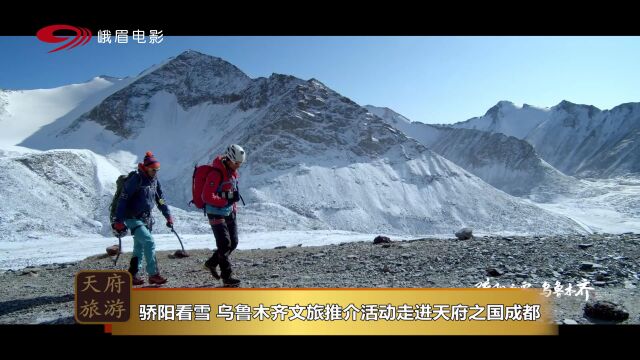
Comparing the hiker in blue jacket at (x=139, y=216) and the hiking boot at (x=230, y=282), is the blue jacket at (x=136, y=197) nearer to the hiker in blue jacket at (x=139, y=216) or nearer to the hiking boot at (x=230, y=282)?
the hiker in blue jacket at (x=139, y=216)

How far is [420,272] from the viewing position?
8.55 metres

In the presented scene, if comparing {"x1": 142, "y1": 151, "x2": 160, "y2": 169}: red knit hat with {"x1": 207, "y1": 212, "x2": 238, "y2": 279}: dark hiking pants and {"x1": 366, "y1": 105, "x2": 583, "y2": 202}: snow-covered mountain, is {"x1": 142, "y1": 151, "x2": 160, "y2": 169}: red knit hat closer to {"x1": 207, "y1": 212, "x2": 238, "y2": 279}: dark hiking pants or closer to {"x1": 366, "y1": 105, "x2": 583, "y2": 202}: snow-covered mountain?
{"x1": 207, "y1": 212, "x2": 238, "y2": 279}: dark hiking pants

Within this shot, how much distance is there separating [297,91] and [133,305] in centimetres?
8692

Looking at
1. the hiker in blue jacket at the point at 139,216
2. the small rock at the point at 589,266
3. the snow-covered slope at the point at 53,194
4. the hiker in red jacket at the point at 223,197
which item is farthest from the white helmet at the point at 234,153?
the snow-covered slope at the point at 53,194

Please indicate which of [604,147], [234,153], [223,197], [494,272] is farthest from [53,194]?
[604,147]

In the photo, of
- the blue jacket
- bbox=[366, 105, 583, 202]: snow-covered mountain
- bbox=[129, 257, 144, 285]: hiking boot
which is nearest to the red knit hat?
the blue jacket

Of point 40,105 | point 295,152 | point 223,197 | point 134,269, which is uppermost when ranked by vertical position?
point 40,105

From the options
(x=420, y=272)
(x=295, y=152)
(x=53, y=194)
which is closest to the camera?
(x=420, y=272)

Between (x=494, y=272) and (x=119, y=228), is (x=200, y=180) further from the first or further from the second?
(x=494, y=272)

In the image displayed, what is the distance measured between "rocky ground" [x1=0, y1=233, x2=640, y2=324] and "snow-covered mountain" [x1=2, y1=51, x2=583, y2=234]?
3492 centimetres

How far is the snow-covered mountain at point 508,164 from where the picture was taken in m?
127

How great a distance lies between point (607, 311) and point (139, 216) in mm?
8133

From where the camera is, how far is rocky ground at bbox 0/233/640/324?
661cm
